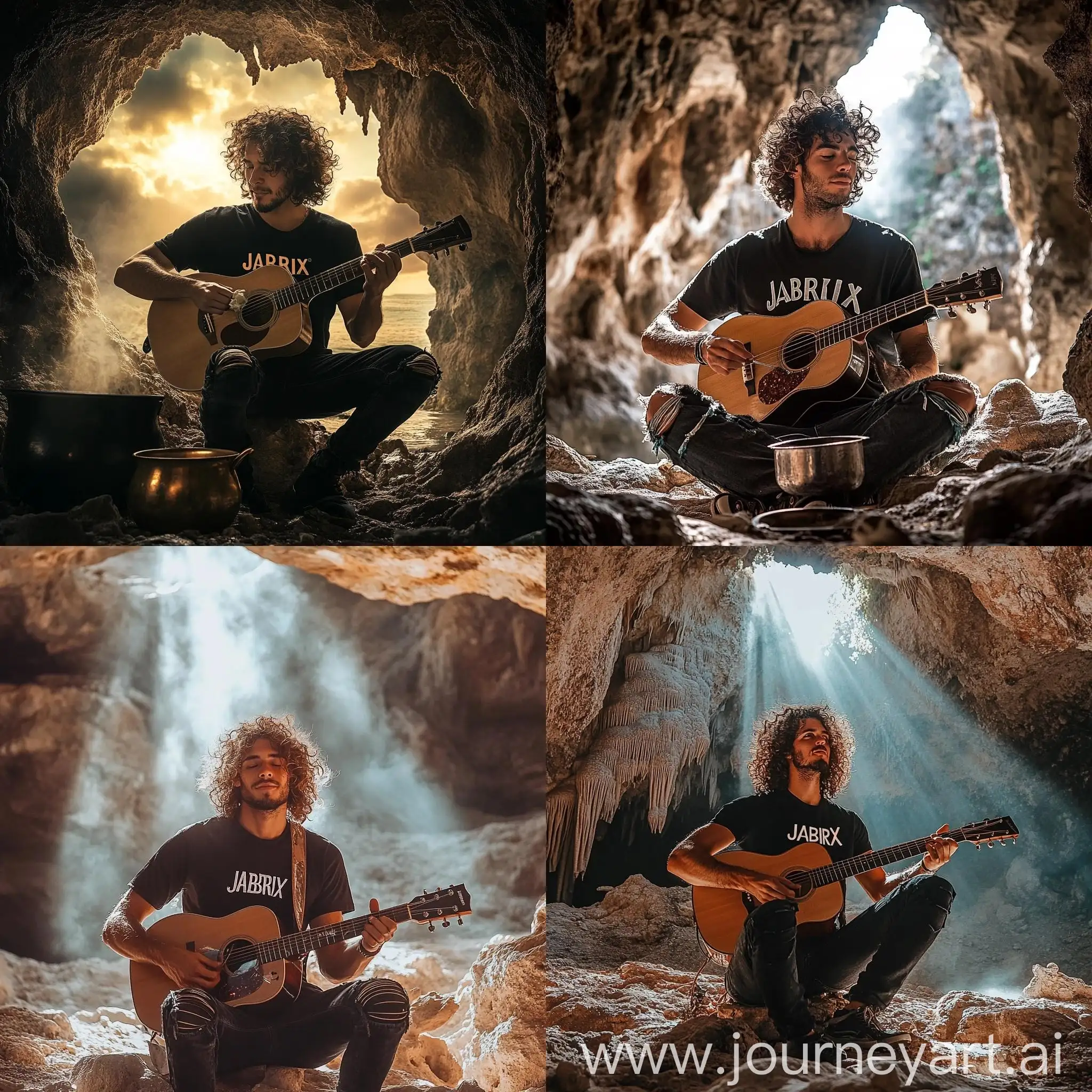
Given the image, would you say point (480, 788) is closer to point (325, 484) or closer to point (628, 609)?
point (628, 609)

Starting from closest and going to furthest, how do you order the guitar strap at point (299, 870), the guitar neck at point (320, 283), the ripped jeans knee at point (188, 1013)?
1. the ripped jeans knee at point (188, 1013)
2. the guitar strap at point (299, 870)
3. the guitar neck at point (320, 283)

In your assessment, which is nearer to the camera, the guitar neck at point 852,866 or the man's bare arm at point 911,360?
the guitar neck at point 852,866

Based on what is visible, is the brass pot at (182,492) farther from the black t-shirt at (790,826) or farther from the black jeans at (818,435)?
the black t-shirt at (790,826)

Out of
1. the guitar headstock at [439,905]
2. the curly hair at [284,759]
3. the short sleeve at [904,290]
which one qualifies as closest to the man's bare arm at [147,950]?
the curly hair at [284,759]

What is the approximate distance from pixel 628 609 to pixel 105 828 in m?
1.87

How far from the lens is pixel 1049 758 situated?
3.96 m

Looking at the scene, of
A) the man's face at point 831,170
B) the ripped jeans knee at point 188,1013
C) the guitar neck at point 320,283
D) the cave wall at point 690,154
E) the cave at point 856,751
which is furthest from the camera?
the cave wall at point 690,154

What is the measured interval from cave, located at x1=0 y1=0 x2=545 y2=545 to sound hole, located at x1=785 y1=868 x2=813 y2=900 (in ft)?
4.72

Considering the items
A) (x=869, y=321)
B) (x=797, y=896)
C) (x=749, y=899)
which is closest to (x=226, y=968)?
(x=749, y=899)

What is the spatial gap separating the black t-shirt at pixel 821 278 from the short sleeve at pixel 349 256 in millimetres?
1199

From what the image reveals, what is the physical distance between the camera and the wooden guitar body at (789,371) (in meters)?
3.96

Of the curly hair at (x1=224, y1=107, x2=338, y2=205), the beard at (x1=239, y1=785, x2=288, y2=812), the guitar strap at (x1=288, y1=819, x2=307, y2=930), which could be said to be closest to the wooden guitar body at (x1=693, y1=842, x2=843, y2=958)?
the guitar strap at (x1=288, y1=819, x2=307, y2=930)

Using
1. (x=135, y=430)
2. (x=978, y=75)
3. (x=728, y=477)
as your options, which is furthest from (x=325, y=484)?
(x=978, y=75)

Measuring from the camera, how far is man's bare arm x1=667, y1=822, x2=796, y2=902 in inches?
152
